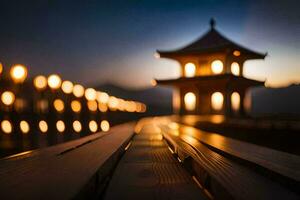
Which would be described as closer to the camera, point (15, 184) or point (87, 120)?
point (15, 184)

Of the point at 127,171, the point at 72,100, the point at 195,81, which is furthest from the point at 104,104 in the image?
the point at 127,171

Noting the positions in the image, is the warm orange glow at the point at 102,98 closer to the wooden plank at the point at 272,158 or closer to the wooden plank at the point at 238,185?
the wooden plank at the point at 272,158

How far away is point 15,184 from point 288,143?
7844 millimetres

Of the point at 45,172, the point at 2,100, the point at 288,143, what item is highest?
the point at 2,100

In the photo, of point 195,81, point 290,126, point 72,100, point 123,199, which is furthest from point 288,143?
point 72,100

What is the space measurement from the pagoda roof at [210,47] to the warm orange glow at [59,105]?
8.62m

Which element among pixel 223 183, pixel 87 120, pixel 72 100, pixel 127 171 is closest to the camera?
pixel 223 183

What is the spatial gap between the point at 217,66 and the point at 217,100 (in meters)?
2.62

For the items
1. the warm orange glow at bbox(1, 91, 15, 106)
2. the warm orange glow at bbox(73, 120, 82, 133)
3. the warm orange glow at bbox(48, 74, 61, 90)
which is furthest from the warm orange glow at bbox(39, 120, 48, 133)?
the warm orange glow at bbox(1, 91, 15, 106)

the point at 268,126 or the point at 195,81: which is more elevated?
the point at 195,81

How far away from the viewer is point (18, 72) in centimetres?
1206

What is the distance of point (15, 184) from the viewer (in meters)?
1.87

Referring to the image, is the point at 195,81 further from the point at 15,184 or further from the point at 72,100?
the point at 15,184

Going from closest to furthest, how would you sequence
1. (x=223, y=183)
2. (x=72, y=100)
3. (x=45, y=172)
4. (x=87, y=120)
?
(x=223, y=183) < (x=45, y=172) < (x=72, y=100) < (x=87, y=120)
